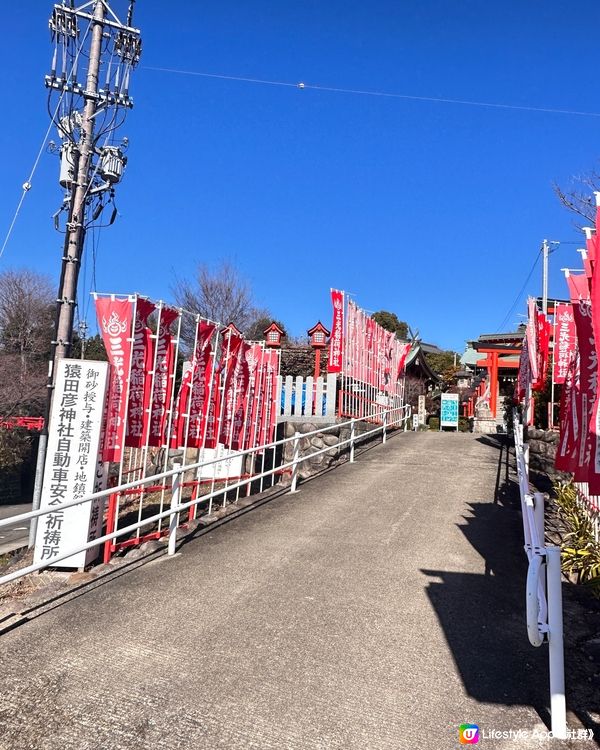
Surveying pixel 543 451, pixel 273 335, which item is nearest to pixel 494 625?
pixel 543 451

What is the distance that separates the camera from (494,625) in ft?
14.8

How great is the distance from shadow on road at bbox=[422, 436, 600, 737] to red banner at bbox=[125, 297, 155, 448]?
4.03 metres

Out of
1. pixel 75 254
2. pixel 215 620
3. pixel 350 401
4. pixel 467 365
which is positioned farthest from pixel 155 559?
pixel 467 365

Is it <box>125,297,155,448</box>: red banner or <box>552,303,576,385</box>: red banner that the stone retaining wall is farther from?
<box>125,297,155,448</box>: red banner

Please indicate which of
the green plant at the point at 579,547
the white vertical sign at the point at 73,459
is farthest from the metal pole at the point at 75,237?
the green plant at the point at 579,547

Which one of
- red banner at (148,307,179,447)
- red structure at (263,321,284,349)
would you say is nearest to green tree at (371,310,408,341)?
red structure at (263,321,284,349)

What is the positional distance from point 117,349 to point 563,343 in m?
9.82

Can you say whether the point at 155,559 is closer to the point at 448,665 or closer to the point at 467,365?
the point at 448,665

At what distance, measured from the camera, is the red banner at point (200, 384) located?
866cm

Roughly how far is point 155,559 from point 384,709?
3.47m

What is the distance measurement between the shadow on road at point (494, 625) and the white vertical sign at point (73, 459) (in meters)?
3.90

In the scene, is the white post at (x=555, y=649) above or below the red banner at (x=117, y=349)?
below

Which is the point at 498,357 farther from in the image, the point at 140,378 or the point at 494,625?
the point at 494,625

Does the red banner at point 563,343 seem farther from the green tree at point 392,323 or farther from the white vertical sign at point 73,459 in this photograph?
the green tree at point 392,323
